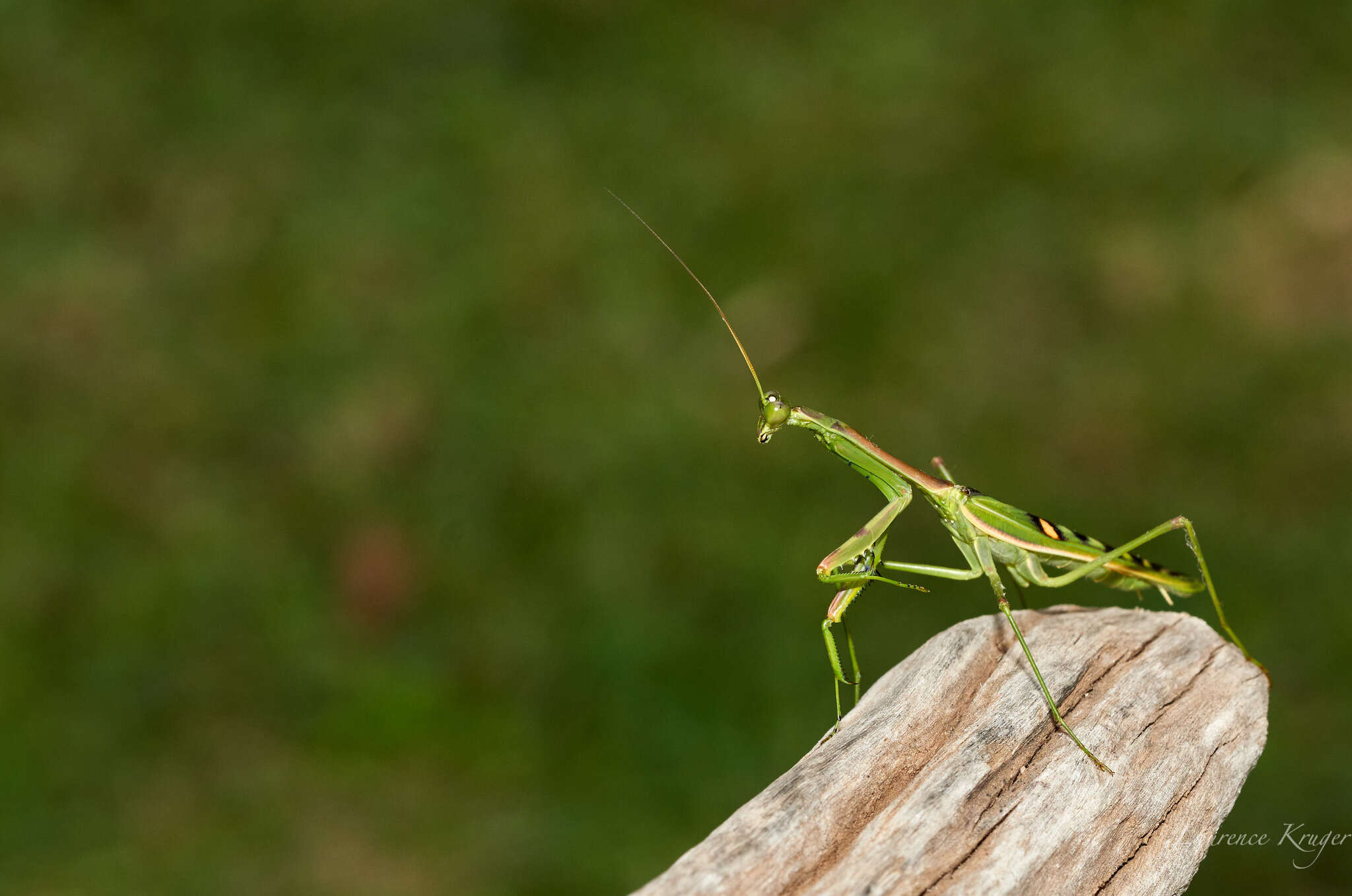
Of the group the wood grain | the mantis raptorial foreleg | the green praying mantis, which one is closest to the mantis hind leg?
the green praying mantis

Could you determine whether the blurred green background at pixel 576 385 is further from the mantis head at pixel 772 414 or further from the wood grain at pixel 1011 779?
the wood grain at pixel 1011 779

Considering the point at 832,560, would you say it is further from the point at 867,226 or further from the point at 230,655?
the point at 867,226

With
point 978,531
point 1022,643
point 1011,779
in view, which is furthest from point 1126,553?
point 1011,779

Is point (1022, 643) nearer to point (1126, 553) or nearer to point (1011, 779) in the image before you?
point (1011, 779)

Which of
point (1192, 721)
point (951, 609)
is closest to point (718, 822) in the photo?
point (951, 609)

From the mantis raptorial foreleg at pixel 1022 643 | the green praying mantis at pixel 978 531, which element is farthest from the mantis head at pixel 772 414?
the mantis raptorial foreleg at pixel 1022 643

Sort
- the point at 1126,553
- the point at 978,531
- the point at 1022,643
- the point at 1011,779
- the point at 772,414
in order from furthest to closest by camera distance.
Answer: the point at 1126,553, the point at 978,531, the point at 772,414, the point at 1022,643, the point at 1011,779
